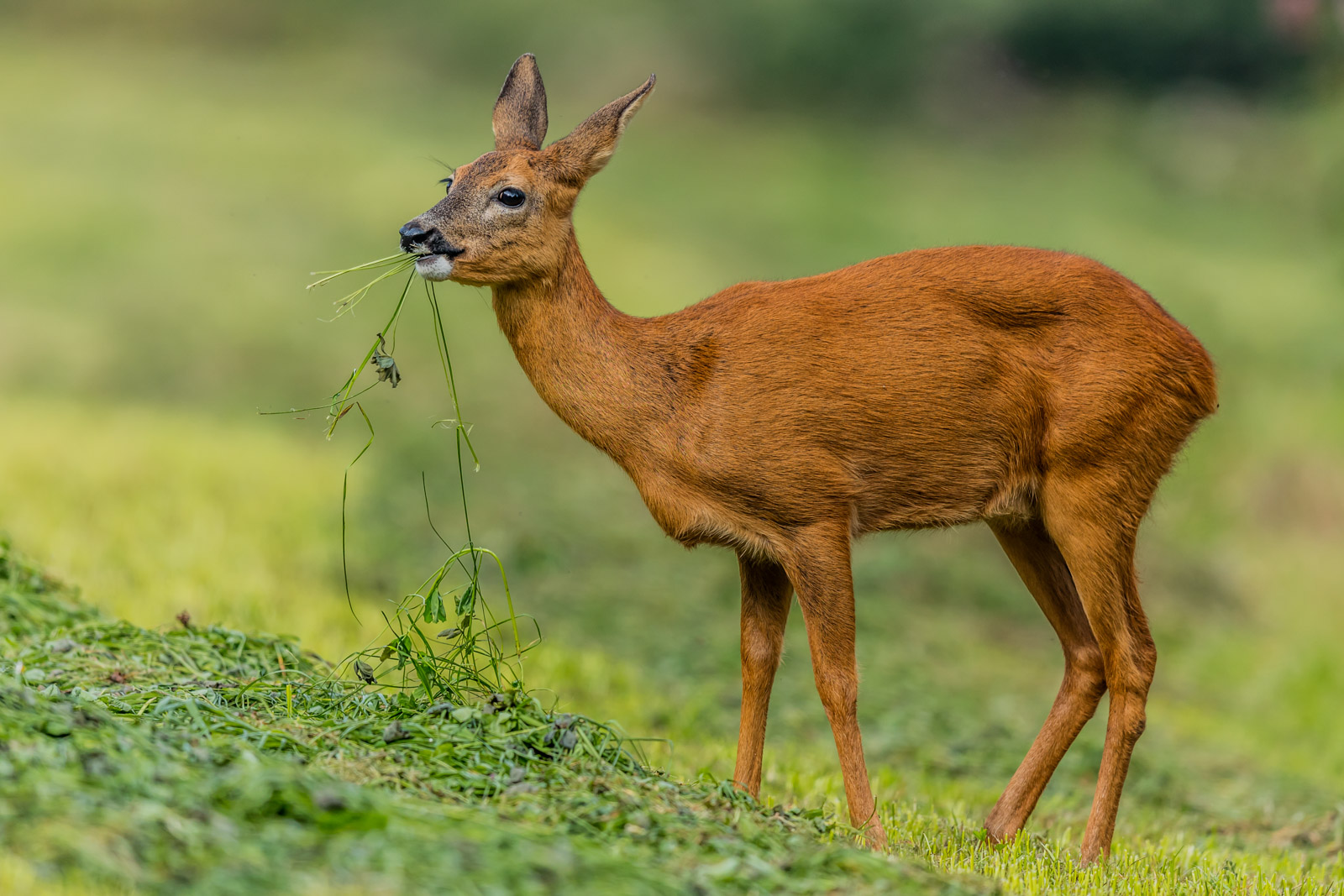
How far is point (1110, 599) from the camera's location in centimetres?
602

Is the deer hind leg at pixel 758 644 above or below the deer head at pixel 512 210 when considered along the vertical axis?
below

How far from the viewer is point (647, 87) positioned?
5.89m

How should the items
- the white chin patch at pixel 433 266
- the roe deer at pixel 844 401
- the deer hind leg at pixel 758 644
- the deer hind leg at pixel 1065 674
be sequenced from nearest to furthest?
the white chin patch at pixel 433 266 → the roe deer at pixel 844 401 → the deer hind leg at pixel 758 644 → the deer hind leg at pixel 1065 674

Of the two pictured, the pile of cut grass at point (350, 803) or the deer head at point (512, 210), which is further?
the deer head at point (512, 210)

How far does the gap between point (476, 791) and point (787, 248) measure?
17610 millimetres

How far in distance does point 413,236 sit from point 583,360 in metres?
0.84

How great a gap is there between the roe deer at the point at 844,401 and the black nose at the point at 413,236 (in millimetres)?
15

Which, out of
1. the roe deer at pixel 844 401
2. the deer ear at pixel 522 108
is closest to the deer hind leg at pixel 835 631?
the roe deer at pixel 844 401

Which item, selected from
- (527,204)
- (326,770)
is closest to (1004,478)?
(527,204)

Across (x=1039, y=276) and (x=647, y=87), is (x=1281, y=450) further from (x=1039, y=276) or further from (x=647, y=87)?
(x=647, y=87)

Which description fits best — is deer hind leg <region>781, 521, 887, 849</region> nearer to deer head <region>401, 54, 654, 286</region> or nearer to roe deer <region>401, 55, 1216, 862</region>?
roe deer <region>401, 55, 1216, 862</region>

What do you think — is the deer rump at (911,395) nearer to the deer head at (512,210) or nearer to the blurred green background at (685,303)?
the deer head at (512,210)

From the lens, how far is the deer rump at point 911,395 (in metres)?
5.75

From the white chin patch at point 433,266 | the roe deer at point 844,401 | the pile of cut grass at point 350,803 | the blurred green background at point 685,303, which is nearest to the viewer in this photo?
the pile of cut grass at point 350,803
